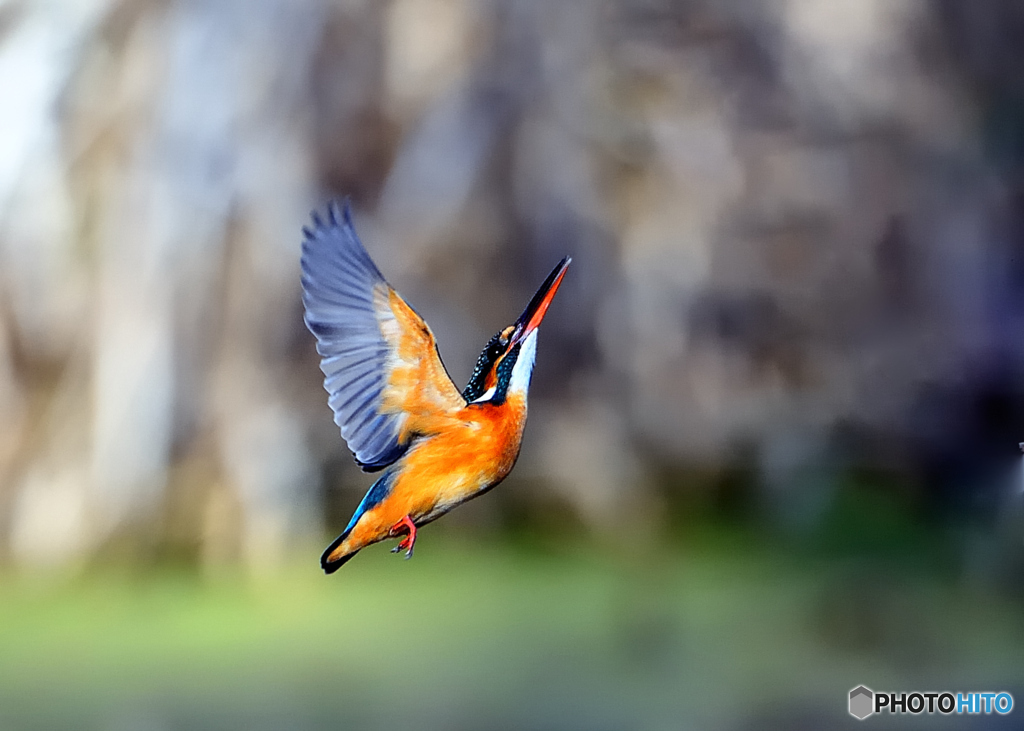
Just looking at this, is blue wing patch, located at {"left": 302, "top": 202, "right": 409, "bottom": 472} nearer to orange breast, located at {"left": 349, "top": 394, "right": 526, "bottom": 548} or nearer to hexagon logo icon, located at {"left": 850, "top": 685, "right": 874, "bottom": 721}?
orange breast, located at {"left": 349, "top": 394, "right": 526, "bottom": 548}

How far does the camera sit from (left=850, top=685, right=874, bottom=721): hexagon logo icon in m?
1.09

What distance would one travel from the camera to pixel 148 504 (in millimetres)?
1125

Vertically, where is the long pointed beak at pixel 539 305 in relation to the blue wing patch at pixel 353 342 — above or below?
above

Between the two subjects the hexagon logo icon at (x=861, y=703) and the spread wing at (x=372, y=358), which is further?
the hexagon logo icon at (x=861, y=703)

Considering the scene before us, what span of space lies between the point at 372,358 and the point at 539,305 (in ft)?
0.76

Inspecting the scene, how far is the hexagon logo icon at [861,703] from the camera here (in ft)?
3.57

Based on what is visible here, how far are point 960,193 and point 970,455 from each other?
29cm

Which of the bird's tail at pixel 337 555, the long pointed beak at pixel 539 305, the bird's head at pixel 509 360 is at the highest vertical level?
the long pointed beak at pixel 539 305

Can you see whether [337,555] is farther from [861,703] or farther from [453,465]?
[861,703]

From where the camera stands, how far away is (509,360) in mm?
1050

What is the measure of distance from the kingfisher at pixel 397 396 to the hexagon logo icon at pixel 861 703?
431 millimetres

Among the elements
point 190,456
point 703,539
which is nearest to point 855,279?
point 703,539

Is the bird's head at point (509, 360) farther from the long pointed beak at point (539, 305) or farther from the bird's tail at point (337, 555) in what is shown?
the bird's tail at point (337, 555)

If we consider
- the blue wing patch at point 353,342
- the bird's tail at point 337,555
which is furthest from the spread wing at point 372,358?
the bird's tail at point 337,555
